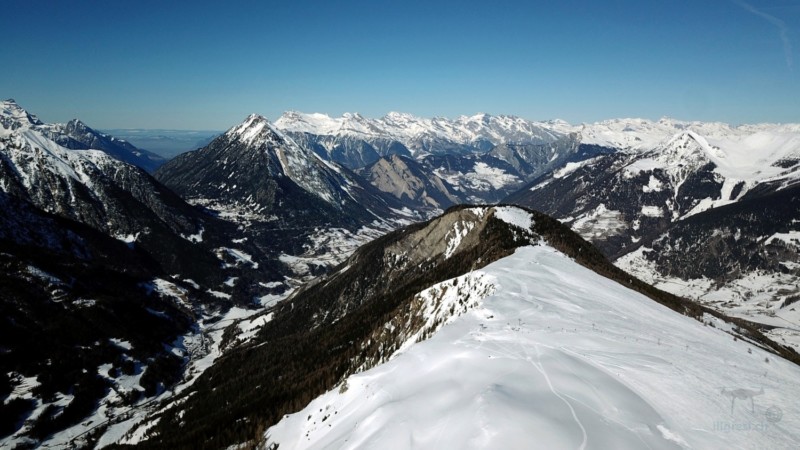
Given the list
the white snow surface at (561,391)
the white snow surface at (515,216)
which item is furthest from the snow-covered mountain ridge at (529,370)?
the white snow surface at (515,216)

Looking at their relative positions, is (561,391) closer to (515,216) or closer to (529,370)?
(529,370)

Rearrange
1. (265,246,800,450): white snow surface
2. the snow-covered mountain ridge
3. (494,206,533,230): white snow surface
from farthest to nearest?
1. (494,206,533,230): white snow surface
2. the snow-covered mountain ridge
3. (265,246,800,450): white snow surface

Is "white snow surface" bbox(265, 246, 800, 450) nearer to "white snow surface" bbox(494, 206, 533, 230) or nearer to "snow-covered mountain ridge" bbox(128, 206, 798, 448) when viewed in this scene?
"snow-covered mountain ridge" bbox(128, 206, 798, 448)

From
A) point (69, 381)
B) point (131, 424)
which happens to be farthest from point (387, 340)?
point (69, 381)

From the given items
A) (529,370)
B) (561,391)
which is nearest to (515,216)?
(529,370)

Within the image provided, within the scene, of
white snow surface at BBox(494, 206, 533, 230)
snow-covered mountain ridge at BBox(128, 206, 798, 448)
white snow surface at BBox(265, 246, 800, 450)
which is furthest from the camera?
white snow surface at BBox(494, 206, 533, 230)

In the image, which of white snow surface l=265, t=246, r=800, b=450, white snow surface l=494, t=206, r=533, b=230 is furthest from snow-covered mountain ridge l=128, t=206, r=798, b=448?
white snow surface l=494, t=206, r=533, b=230

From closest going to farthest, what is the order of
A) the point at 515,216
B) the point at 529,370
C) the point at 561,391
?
the point at 561,391
the point at 529,370
the point at 515,216

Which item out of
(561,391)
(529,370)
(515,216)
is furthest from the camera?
(515,216)

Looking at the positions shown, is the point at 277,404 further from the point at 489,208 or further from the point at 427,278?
the point at 489,208
